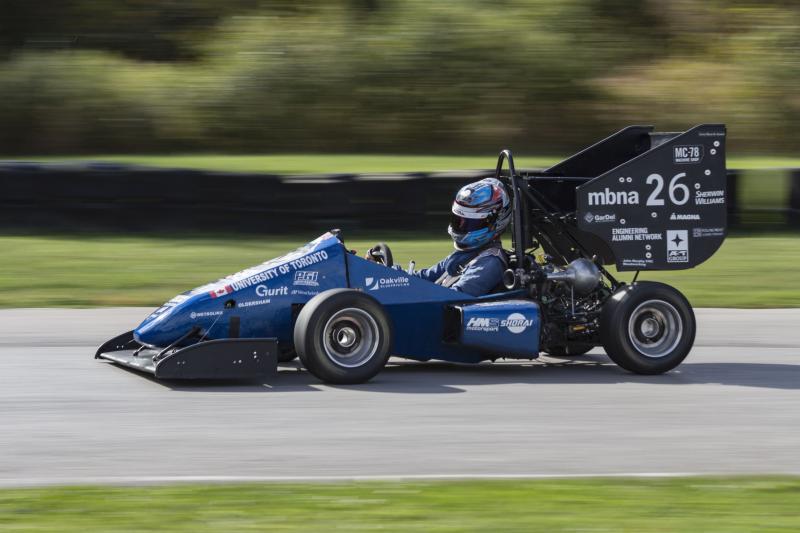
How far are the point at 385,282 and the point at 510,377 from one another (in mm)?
1069

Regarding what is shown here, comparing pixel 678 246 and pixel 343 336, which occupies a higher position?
pixel 678 246

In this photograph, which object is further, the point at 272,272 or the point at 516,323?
the point at 516,323

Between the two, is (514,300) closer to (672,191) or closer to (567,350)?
(567,350)

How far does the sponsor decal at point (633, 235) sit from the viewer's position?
26.2 feet

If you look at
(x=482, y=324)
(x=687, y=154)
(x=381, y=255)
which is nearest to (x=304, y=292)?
(x=381, y=255)

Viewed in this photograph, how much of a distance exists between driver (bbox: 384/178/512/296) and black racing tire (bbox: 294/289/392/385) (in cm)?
87

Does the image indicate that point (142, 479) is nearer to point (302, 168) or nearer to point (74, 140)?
point (302, 168)

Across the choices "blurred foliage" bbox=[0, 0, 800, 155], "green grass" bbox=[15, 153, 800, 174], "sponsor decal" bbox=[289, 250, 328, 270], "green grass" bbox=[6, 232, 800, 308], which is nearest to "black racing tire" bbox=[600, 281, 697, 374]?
"sponsor decal" bbox=[289, 250, 328, 270]

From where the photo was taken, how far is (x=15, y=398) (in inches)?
274

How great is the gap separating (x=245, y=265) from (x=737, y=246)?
20.8 feet

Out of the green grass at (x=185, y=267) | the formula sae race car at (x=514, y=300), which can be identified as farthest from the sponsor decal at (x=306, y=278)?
the green grass at (x=185, y=267)

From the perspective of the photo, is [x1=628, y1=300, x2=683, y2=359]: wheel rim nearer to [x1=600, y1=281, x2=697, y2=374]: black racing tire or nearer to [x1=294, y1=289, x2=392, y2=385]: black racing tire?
[x1=600, y1=281, x2=697, y2=374]: black racing tire

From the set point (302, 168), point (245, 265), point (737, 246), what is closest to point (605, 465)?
point (245, 265)

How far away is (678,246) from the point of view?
8.04 m
